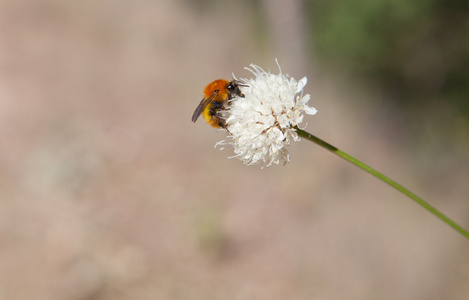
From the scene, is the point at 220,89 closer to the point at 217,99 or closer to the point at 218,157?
the point at 217,99

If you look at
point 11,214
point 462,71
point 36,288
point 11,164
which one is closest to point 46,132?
point 11,164

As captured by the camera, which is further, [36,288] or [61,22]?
[61,22]

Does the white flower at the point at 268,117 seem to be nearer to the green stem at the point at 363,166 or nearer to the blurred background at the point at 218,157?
the green stem at the point at 363,166

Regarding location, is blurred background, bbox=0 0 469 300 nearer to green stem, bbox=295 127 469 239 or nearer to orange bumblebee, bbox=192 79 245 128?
orange bumblebee, bbox=192 79 245 128

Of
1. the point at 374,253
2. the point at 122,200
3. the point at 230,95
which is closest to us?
the point at 230,95

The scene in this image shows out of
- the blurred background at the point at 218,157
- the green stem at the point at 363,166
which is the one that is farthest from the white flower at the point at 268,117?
the blurred background at the point at 218,157

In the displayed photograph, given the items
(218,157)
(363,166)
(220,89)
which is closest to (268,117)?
(220,89)

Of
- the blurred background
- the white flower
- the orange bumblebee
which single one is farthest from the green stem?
the blurred background

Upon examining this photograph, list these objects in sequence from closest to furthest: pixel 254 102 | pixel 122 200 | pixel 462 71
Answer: pixel 254 102
pixel 122 200
pixel 462 71

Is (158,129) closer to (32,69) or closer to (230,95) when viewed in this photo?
(32,69)
